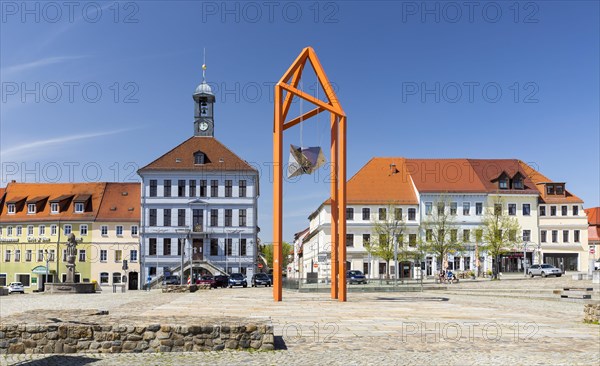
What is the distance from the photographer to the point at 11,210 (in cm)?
A: 8088

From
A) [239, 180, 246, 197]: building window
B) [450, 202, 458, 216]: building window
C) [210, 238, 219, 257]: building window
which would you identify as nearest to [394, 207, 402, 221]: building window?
[450, 202, 458, 216]: building window

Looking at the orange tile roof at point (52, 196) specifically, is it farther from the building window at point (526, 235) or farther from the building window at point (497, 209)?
the building window at point (526, 235)

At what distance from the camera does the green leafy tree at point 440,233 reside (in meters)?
68.4

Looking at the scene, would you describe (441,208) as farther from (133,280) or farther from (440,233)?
(133,280)

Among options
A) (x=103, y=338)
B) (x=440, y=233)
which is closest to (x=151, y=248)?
(x=440, y=233)

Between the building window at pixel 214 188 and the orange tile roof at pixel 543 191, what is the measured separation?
37700mm

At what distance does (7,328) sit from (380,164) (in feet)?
234

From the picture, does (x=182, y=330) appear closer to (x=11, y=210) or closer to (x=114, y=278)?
(x=114, y=278)

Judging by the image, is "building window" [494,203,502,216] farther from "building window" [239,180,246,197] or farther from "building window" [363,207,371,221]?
"building window" [239,180,246,197]

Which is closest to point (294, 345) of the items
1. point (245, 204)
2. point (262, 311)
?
point (262, 311)

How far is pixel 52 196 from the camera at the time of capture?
82125mm

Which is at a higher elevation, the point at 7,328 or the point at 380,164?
the point at 380,164

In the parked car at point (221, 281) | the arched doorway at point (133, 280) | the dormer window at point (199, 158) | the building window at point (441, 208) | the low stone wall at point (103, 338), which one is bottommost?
the arched doorway at point (133, 280)

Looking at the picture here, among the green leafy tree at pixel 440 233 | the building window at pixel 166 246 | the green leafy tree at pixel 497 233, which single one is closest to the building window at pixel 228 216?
the building window at pixel 166 246
